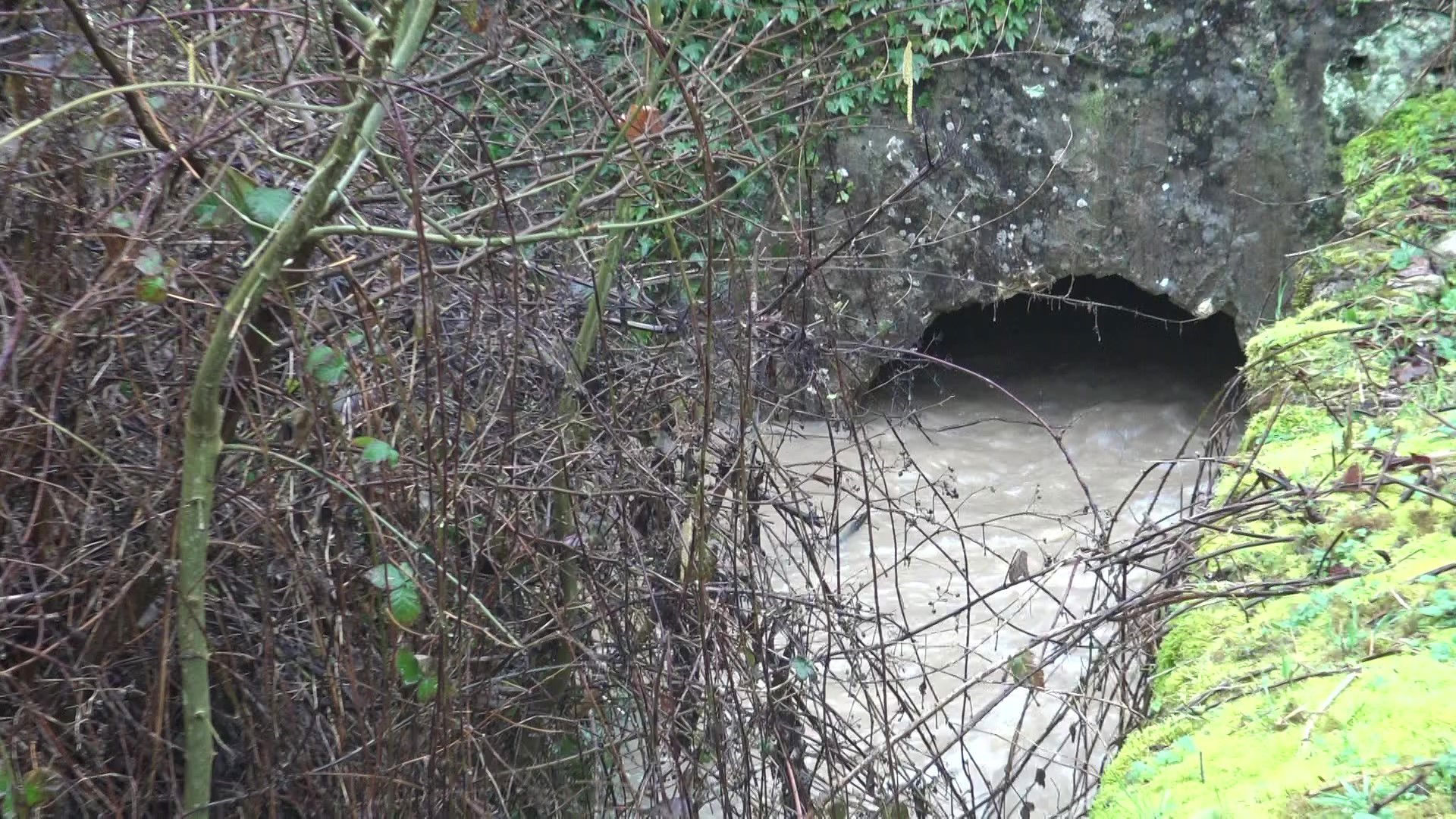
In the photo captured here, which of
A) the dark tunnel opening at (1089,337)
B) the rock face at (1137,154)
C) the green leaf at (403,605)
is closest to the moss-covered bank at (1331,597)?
the green leaf at (403,605)

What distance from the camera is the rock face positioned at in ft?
20.8

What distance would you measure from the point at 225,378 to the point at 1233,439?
6.54 meters

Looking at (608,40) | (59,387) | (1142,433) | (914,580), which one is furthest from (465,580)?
(1142,433)

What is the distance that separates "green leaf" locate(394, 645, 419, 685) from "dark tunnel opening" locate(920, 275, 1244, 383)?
605 cm

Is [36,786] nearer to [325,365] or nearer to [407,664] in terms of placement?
[407,664]

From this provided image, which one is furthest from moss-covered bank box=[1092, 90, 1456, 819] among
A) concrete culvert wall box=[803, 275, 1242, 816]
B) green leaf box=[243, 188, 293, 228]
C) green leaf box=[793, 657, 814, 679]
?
green leaf box=[243, 188, 293, 228]

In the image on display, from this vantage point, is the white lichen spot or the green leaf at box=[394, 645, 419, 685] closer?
the green leaf at box=[394, 645, 419, 685]

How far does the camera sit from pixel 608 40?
421 cm

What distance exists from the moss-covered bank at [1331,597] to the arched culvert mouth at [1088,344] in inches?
170

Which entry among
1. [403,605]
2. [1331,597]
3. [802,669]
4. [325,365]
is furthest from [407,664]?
[1331,597]

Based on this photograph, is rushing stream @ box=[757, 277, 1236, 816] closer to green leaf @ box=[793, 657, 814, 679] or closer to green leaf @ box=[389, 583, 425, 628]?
green leaf @ box=[793, 657, 814, 679]

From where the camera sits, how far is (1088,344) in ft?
27.8

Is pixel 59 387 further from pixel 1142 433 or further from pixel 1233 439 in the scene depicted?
pixel 1233 439

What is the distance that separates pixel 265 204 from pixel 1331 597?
1.91 meters
